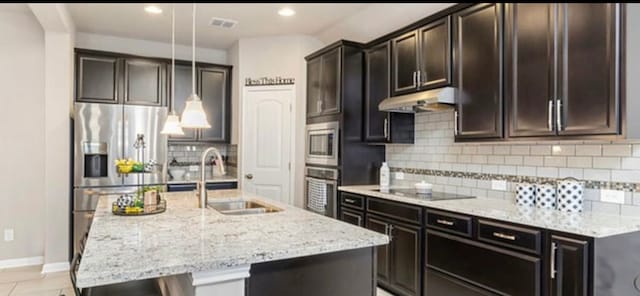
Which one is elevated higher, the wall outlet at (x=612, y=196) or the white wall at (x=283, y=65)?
the white wall at (x=283, y=65)

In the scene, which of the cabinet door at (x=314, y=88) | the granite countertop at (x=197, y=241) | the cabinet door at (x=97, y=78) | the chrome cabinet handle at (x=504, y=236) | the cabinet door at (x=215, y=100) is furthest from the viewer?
the cabinet door at (x=215, y=100)

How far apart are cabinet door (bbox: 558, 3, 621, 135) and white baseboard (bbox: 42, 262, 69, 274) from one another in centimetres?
475

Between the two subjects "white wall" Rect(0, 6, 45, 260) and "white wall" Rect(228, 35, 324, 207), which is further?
"white wall" Rect(228, 35, 324, 207)

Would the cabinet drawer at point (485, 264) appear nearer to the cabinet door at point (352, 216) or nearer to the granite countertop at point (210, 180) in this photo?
the cabinet door at point (352, 216)

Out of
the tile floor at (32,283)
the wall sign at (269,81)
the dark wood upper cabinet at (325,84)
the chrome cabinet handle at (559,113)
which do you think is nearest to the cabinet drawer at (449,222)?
the chrome cabinet handle at (559,113)

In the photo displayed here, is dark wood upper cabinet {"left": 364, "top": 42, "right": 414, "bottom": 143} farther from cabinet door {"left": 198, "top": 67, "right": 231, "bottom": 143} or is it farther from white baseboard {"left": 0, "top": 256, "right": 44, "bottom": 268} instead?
white baseboard {"left": 0, "top": 256, "right": 44, "bottom": 268}

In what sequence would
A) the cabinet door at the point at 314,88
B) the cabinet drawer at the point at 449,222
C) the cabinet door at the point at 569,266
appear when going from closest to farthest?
the cabinet door at the point at 569,266 → the cabinet drawer at the point at 449,222 → the cabinet door at the point at 314,88

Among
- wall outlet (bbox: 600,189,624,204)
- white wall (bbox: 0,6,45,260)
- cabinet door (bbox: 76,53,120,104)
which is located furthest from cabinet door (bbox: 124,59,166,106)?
wall outlet (bbox: 600,189,624,204)

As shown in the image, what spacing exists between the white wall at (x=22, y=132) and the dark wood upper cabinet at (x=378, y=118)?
365 cm

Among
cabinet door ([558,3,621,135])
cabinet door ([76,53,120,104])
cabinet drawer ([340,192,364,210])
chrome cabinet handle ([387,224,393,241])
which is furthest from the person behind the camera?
cabinet door ([76,53,120,104])

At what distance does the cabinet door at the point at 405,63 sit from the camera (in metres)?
3.43

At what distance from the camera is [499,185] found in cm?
309

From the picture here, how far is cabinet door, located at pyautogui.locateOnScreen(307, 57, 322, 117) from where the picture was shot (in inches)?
172

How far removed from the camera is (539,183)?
280cm
